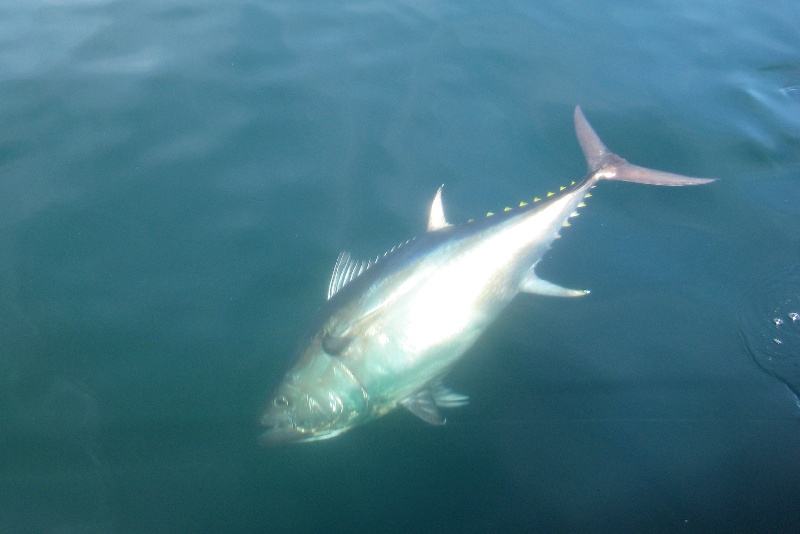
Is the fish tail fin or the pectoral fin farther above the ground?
the fish tail fin

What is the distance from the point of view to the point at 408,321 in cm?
321

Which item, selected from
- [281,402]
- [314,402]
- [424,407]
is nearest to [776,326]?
[424,407]

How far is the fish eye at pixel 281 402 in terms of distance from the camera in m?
3.11

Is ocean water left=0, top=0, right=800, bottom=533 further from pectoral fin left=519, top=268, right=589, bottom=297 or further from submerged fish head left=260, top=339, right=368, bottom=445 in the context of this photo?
pectoral fin left=519, top=268, right=589, bottom=297

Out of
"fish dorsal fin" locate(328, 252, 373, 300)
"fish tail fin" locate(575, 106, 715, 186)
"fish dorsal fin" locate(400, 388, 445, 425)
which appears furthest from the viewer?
"fish tail fin" locate(575, 106, 715, 186)

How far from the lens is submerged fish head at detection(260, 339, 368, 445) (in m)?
3.09

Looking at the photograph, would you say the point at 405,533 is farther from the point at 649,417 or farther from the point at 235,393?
the point at 649,417

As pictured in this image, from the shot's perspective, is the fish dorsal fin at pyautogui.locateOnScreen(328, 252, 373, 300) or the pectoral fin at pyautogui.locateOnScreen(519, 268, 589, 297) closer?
the fish dorsal fin at pyautogui.locateOnScreen(328, 252, 373, 300)

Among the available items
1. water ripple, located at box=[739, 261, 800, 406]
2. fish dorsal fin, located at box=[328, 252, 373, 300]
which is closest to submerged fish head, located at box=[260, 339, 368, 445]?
fish dorsal fin, located at box=[328, 252, 373, 300]

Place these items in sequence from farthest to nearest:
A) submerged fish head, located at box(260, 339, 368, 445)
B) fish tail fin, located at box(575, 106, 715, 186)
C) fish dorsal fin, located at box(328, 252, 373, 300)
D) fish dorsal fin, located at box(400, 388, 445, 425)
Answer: fish tail fin, located at box(575, 106, 715, 186) < fish dorsal fin, located at box(328, 252, 373, 300) < fish dorsal fin, located at box(400, 388, 445, 425) < submerged fish head, located at box(260, 339, 368, 445)

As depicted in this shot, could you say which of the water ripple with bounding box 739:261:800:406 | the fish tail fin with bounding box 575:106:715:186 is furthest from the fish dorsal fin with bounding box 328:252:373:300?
the water ripple with bounding box 739:261:800:406

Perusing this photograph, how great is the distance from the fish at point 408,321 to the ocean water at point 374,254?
34cm

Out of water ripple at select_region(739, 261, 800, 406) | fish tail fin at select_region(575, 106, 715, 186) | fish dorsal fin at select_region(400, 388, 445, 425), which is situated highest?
fish tail fin at select_region(575, 106, 715, 186)

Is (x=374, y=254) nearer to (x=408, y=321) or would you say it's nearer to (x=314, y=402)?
(x=408, y=321)
